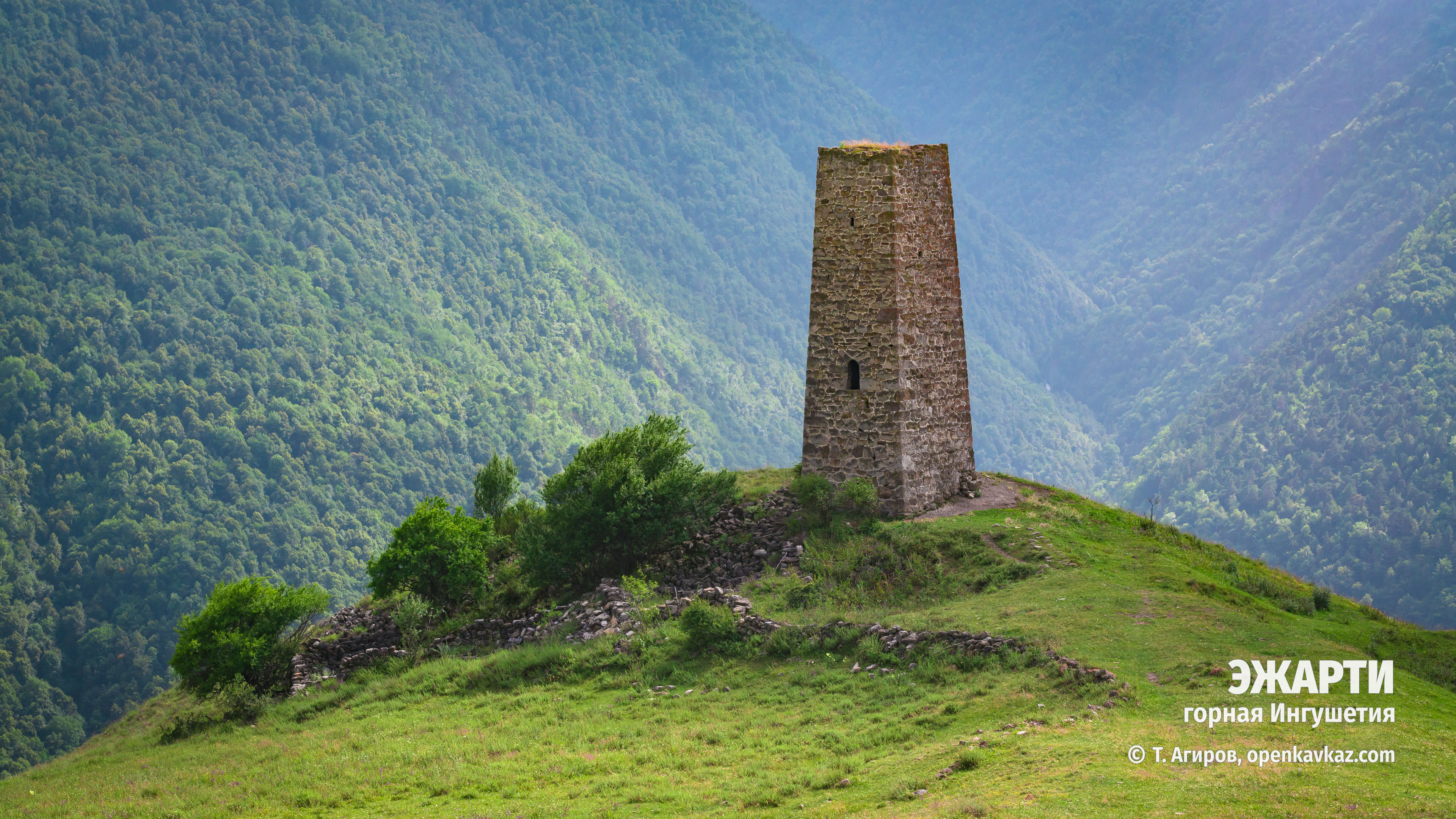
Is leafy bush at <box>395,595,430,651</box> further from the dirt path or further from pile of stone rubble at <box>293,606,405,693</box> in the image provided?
the dirt path

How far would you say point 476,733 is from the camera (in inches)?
755

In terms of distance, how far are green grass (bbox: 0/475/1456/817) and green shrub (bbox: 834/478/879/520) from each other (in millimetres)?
943

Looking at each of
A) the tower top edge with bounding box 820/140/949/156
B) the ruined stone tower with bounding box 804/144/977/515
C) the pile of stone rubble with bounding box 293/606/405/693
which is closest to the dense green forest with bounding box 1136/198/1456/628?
the ruined stone tower with bounding box 804/144/977/515

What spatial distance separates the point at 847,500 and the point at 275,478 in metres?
88.4

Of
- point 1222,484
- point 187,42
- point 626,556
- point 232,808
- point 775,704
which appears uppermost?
point 187,42

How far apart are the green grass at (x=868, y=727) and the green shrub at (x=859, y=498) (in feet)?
3.09

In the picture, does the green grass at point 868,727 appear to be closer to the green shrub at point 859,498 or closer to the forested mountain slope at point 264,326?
the green shrub at point 859,498

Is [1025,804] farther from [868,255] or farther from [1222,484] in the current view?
[1222,484]

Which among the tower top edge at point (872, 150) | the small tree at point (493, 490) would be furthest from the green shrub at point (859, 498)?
the small tree at point (493, 490)

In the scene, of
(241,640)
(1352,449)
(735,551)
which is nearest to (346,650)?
(241,640)

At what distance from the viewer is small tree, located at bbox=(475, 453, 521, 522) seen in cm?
3156

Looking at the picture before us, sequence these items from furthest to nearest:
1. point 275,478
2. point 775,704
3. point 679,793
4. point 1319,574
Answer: point 275,478, point 1319,574, point 775,704, point 679,793

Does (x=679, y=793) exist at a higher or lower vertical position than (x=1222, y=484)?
lower

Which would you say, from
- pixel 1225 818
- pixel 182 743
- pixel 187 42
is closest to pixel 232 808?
pixel 182 743
